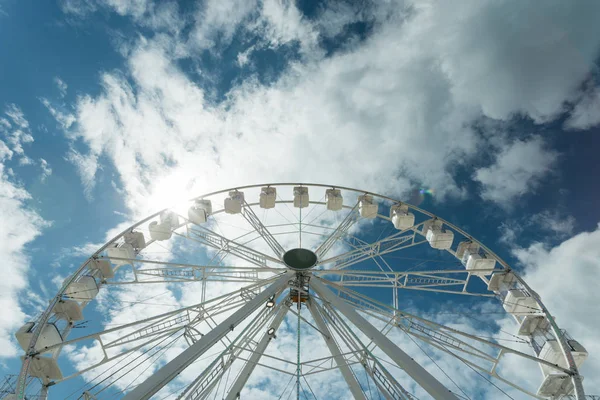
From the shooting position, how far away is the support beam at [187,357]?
8.34m

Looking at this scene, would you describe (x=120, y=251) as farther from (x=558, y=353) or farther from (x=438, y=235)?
(x=558, y=353)

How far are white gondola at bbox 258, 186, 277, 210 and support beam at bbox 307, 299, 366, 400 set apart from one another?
21.1 ft

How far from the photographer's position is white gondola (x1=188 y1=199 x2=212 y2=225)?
1820 cm

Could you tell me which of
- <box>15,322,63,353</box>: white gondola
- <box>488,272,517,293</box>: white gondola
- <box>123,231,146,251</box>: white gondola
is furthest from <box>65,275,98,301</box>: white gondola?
<box>488,272,517,293</box>: white gondola

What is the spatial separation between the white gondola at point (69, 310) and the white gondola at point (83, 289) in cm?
41

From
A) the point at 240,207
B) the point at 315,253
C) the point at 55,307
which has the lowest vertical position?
the point at 55,307

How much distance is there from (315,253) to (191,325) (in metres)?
5.91

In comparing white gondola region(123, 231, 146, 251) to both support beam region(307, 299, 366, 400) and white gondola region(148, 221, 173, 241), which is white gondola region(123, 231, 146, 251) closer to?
white gondola region(148, 221, 173, 241)

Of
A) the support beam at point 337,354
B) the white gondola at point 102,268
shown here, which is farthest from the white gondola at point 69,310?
the support beam at point 337,354

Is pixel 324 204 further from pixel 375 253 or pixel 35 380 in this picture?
pixel 35 380

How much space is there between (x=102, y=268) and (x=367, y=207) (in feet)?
40.9

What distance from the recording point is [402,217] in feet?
60.7

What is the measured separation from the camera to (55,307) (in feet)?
42.4

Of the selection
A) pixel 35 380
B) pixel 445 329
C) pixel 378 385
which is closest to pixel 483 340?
pixel 445 329
